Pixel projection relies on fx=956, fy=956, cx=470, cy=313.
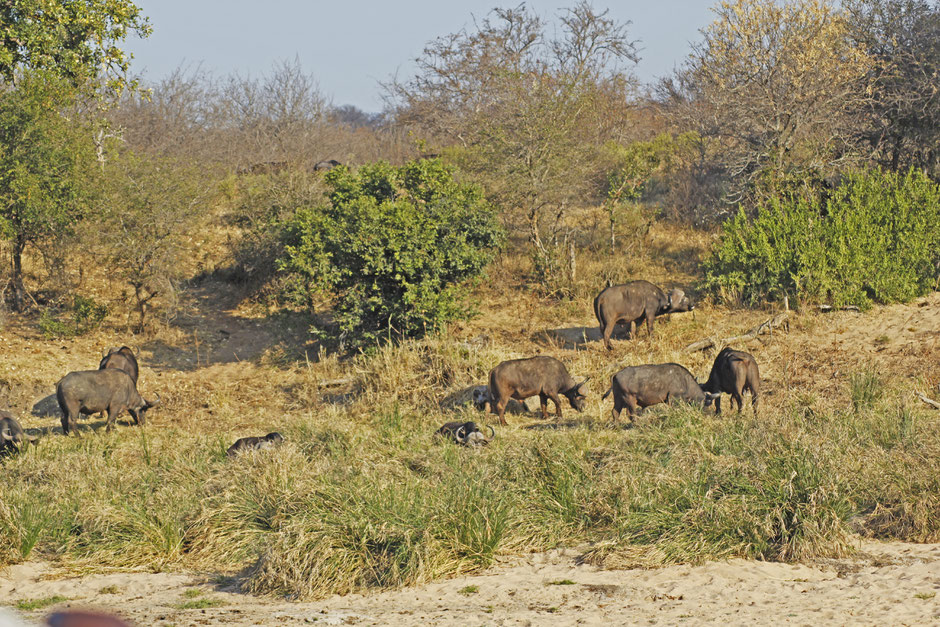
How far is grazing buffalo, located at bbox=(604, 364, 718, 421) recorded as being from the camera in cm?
1186

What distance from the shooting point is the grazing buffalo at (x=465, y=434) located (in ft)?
36.4

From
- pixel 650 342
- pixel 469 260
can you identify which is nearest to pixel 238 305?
pixel 469 260

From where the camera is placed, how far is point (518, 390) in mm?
13102

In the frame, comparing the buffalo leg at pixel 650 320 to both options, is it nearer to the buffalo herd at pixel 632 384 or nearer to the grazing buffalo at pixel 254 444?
the buffalo herd at pixel 632 384

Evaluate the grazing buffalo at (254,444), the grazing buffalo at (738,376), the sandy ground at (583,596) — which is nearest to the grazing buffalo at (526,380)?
the grazing buffalo at (738,376)

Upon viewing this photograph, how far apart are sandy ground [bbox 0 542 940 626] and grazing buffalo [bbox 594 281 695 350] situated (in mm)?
9161

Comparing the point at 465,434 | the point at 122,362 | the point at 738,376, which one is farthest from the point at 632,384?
the point at 122,362

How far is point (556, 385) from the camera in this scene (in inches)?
519

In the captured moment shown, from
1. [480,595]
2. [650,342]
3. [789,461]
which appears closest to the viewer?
[480,595]

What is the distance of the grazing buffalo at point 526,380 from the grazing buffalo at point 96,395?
5367 mm

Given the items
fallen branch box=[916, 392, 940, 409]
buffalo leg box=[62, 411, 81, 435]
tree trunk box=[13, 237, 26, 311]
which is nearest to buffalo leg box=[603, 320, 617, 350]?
fallen branch box=[916, 392, 940, 409]

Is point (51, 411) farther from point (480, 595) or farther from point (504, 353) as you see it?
point (480, 595)

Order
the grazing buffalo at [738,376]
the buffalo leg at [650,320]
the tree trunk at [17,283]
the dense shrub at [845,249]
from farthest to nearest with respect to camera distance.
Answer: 1. the tree trunk at [17,283]
2. the dense shrub at [845,249]
3. the buffalo leg at [650,320]
4. the grazing buffalo at [738,376]

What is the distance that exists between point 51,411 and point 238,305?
22.0ft
